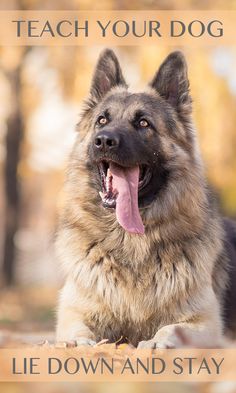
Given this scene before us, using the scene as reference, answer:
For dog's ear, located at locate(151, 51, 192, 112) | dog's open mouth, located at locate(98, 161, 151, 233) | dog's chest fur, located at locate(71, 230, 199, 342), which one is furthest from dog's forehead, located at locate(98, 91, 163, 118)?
dog's chest fur, located at locate(71, 230, 199, 342)

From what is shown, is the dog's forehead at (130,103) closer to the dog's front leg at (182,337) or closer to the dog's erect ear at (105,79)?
the dog's erect ear at (105,79)

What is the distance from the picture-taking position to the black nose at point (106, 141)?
17.4 ft

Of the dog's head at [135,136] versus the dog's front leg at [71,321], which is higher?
the dog's head at [135,136]

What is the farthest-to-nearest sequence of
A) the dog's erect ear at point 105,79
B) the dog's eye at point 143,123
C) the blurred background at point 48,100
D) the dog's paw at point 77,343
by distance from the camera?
1. the blurred background at point 48,100
2. the dog's erect ear at point 105,79
3. the dog's eye at point 143,123
4. the dog's paw at point 77,343

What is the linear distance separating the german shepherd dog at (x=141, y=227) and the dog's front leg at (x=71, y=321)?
12mm

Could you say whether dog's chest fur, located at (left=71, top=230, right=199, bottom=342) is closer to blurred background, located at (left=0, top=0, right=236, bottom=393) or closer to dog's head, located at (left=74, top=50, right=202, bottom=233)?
dog's head, located at (left=74, top=50, right=202, bottom=233)

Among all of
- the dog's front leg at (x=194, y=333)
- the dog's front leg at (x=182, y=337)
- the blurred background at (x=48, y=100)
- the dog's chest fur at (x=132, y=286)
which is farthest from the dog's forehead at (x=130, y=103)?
the blurred background at (x=48, y=100)

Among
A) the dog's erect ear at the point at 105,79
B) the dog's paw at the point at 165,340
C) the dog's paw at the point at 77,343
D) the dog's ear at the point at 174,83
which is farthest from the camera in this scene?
the dog's erect ear at the point at 105,79

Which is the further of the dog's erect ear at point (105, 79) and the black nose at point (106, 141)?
the dog's erect ear at point (105, 79)

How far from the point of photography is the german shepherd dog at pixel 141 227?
18.2ft

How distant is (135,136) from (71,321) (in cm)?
161

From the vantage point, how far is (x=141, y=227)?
566 centimetres

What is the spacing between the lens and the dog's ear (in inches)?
240

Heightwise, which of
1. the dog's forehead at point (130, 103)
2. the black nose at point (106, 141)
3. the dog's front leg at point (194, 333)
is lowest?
the dog's front leg at point (194, 333)
